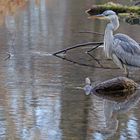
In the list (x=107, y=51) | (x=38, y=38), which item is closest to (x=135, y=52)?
(x=107, y=51)

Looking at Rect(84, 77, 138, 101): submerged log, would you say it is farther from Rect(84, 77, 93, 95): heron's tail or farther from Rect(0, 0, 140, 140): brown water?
Rect(0, 0, 140, 140): brown water

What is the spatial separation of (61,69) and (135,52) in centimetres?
204

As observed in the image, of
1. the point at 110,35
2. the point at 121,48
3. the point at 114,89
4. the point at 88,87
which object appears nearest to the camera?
the point at 114,89

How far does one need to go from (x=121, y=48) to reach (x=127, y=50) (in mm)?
137

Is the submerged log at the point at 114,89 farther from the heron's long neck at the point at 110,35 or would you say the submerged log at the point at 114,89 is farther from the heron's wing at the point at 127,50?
the heron's long neck at the point at 110,35

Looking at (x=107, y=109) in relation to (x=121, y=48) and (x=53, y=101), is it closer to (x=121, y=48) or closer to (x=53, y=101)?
(x=53, y=101)

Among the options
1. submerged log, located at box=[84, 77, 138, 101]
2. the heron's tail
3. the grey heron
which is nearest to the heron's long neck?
the grey heron

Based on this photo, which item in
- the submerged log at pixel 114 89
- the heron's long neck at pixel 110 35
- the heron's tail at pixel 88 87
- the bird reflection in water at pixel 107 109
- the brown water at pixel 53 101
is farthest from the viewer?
the heron's long neck at pixel 110 35

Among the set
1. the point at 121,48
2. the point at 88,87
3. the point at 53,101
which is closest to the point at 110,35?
the point at 121,48

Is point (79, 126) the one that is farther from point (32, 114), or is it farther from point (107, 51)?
point (107, 51)

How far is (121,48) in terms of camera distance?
1279cm

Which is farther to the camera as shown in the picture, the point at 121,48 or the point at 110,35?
the point at 110,35

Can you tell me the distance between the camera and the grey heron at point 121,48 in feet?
41.9

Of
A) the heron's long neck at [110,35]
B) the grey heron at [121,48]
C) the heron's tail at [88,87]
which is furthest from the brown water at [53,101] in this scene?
the heron's long neck at [110,35]
